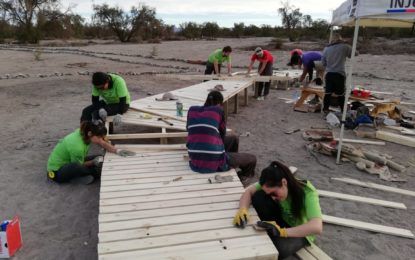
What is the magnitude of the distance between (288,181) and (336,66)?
519 centimetres

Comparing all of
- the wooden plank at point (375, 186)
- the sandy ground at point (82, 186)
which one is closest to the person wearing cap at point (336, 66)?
the sandy ground at point (82, 186)

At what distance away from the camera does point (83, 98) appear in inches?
343

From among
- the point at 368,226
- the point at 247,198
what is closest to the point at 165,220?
the point at 247,198

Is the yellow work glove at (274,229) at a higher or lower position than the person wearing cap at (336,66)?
lower

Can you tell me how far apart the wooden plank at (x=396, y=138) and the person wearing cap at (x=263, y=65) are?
3862 mm

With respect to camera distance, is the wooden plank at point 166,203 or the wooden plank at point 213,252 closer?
the wooden plank at point 213,252

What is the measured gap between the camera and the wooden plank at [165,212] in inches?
109

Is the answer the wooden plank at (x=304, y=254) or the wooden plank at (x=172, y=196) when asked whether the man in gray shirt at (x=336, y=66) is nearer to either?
the wooden plank at (x=172, y=196)

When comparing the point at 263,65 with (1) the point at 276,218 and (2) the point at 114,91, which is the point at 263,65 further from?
(1) the point at 276,218

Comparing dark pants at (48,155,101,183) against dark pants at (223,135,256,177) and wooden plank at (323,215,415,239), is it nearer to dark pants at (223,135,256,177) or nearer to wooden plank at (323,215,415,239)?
dark pants at (223,135,256,177)

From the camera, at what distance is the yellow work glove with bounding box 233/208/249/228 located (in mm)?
2631

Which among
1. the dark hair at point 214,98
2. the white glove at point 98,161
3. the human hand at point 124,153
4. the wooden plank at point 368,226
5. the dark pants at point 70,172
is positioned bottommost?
the wooden plank at point 368,226

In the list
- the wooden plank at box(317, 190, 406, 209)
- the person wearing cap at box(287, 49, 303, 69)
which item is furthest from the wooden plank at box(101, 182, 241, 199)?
the person wearing cap at box(287, 49, 303, 69)

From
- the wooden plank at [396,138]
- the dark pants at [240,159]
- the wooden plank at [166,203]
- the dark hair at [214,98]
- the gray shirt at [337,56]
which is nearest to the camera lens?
the wooden plank at [166,203]
